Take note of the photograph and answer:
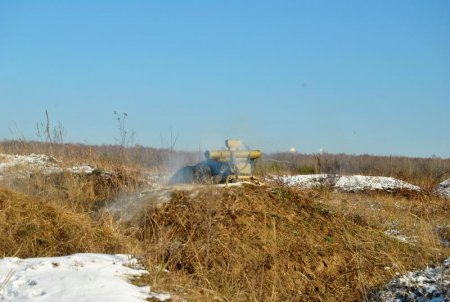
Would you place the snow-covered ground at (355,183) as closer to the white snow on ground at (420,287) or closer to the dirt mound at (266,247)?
the dirt mound at (266,247)

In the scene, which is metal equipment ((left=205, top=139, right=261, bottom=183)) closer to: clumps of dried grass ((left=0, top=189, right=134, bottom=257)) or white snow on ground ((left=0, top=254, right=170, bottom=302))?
clumps of dried grass ((left=0, top=189, right=134, bottom=257))

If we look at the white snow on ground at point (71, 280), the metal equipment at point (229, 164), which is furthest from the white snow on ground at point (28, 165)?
the white snow on ground at point (71, 280)

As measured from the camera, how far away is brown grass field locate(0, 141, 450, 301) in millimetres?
5449

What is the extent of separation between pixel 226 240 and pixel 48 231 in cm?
200

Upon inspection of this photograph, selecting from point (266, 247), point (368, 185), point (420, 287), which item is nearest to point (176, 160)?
point (266, 247)

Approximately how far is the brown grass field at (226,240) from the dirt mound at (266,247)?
0.05 feet

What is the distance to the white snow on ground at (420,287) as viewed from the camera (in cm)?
527

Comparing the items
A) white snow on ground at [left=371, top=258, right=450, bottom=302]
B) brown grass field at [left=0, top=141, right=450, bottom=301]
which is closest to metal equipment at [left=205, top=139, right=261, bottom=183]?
brown grass field at [left=0, top=141, right=450, bottom=301]

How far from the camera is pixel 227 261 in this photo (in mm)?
5969

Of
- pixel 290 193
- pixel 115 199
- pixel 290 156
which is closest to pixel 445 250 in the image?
pixel 290 193

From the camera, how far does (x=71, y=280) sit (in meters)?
4.27

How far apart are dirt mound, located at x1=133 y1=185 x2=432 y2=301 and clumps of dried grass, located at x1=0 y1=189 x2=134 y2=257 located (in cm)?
46

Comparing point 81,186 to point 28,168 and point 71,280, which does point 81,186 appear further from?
point 71,280

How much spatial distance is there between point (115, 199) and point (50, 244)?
2578 millimetres
